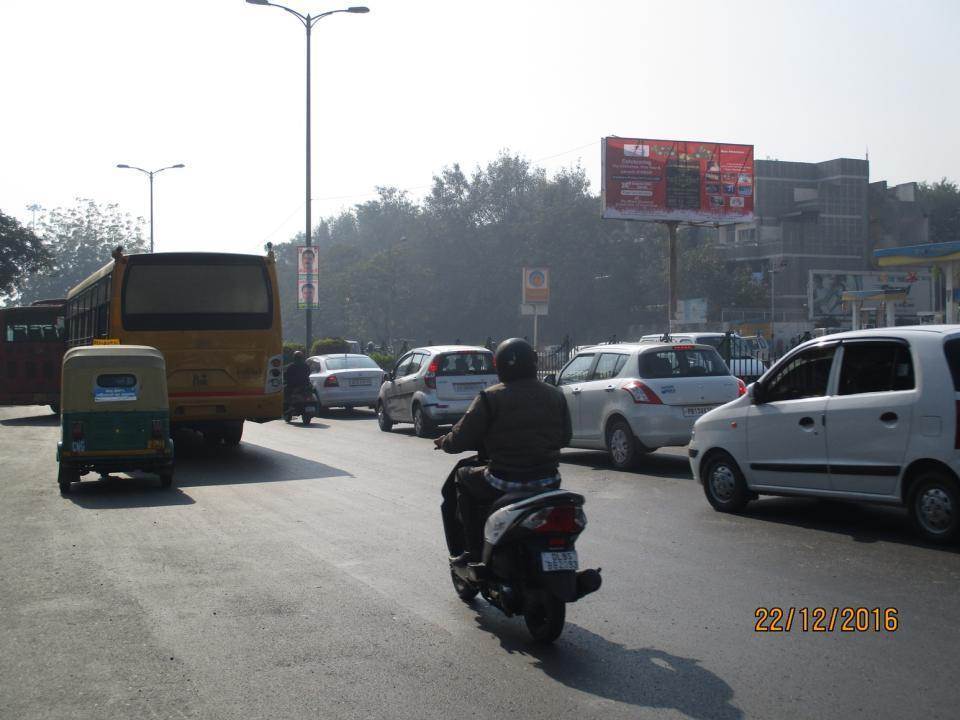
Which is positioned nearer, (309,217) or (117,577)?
(117,577)

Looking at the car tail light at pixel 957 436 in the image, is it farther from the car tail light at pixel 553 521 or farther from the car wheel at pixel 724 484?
the car tail light at pixel 553 521

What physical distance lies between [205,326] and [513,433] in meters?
10.8

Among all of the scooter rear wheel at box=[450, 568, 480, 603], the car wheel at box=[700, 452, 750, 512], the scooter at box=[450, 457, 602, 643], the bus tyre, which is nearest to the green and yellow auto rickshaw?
the bus tyre

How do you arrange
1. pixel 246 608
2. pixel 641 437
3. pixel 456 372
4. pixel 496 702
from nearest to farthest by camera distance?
pixel 496 702 < pixel 246 608 < pixel 641 437 < pixel 456 372

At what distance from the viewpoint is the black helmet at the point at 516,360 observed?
238 inches

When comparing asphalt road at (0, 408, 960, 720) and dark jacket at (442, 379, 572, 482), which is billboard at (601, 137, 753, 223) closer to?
asphalt road at (0, 408, 960, 720)

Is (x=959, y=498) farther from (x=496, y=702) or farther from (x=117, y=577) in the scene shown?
(x=117, y=577)

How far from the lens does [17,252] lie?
5419 cm

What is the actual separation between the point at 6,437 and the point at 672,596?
18.3 m

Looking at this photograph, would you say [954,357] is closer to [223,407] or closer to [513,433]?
[513,433]

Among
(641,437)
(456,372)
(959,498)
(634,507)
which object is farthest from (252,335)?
(959,498)

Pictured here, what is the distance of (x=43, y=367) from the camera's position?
2647 centimetres

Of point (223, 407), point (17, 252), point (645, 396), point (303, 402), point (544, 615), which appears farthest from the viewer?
point (17, 252)

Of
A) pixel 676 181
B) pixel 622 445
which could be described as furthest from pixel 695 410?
pixel 676 181
